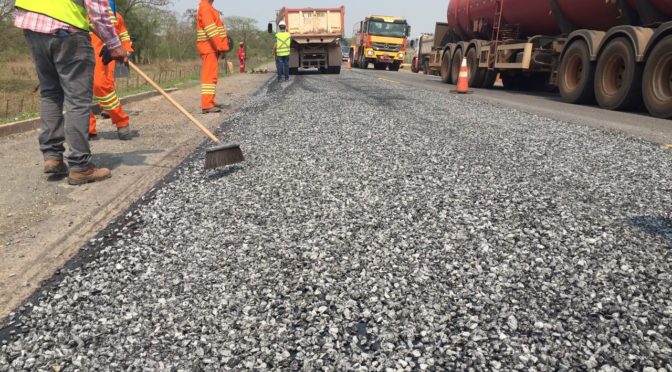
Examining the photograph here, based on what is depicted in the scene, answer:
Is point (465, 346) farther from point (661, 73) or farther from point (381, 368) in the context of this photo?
point (661, 73)

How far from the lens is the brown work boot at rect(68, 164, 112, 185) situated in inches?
135

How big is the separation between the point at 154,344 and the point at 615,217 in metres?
2.73

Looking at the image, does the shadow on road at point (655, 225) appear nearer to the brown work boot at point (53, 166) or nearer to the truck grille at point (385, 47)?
the brown work boot at point (53, 166)

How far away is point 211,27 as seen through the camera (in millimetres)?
6961

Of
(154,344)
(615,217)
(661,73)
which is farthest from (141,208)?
(661,73)

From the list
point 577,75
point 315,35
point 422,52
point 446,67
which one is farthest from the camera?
point 422,52

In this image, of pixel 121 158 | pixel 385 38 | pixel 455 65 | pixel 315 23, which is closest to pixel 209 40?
pixel 121 158

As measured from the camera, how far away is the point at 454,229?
258 centimetres

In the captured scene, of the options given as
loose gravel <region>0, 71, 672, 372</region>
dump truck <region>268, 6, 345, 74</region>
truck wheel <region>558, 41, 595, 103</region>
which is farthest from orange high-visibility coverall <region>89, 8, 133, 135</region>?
dump truck <region>268, 6, 345, 74</region>

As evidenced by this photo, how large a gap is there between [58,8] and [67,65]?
1.32 ft

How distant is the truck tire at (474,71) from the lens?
524 inches

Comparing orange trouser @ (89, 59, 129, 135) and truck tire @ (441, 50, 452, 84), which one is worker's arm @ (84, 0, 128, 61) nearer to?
orange trouser @ (89, 59, 129, 135)

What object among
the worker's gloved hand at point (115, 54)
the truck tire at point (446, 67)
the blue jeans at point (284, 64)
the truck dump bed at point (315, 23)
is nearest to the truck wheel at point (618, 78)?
the truck tire at point (446, 67)

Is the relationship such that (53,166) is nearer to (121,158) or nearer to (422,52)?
(121,158)
